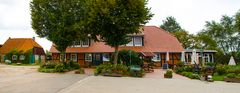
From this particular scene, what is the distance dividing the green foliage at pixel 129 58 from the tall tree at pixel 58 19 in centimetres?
488

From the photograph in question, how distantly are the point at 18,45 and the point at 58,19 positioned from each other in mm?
32700

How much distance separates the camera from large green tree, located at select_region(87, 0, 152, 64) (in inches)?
1300

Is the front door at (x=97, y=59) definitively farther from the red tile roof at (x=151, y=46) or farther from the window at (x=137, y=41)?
the window at (x=137, y=41)

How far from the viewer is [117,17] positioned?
33.2 m

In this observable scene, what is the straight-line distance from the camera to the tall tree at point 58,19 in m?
39.0

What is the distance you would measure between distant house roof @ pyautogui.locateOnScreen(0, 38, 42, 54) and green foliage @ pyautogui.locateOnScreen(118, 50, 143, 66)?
102 ft

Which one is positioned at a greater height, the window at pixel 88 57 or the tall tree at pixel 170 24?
the tall tree at pixel 170 24

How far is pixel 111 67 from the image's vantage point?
30891 millimetres

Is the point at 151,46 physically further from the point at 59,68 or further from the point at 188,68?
the point at 59,68

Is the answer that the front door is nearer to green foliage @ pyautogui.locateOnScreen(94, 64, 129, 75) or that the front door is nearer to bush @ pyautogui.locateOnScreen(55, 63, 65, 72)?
bush @ pyautogui.locateOnScreen(55, 63, 65, 72)

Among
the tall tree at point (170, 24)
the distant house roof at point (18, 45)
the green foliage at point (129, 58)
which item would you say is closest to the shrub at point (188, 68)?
the green foliage at point (129, 58)

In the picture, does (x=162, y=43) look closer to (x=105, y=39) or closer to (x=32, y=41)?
(x=105, y=39)

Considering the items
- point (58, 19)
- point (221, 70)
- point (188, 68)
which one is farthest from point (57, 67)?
point (221, 70)

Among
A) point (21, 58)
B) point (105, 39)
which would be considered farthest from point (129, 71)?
point (21, 58)
